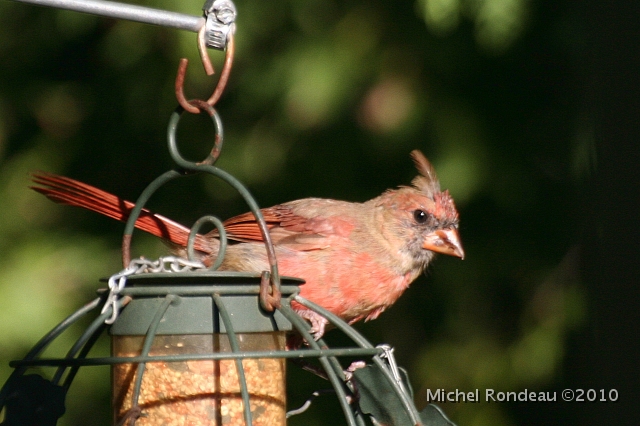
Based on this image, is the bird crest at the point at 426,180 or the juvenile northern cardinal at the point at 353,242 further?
the bird crest at the point at 426,180

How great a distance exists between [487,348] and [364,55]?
141cm

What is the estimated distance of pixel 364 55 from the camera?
3596 millimetres

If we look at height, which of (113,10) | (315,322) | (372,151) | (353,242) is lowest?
A: (315,322)

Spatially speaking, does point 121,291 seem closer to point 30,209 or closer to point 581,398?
point 30,209

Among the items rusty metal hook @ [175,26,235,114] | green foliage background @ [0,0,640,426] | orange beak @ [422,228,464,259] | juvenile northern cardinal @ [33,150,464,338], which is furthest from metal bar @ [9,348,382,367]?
green foliage background @ [0,0,640,426]

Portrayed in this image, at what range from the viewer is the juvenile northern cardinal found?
2840 mm

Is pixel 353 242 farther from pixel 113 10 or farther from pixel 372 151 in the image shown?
pixel 113 10

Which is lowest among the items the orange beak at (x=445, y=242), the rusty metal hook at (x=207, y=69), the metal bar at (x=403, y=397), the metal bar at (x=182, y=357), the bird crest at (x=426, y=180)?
the metal bar at (x=403, y=397)

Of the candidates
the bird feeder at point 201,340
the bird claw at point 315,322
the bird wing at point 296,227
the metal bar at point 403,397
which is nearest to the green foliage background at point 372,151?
the bird wing at point 296,227

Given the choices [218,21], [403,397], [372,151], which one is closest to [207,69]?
[218,21]

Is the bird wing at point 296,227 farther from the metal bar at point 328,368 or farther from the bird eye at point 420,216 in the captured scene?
the metal bar at point 328,368

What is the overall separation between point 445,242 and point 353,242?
335 millimetres

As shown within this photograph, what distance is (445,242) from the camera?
3.07 meters

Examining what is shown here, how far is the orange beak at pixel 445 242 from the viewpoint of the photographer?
9.96ft
